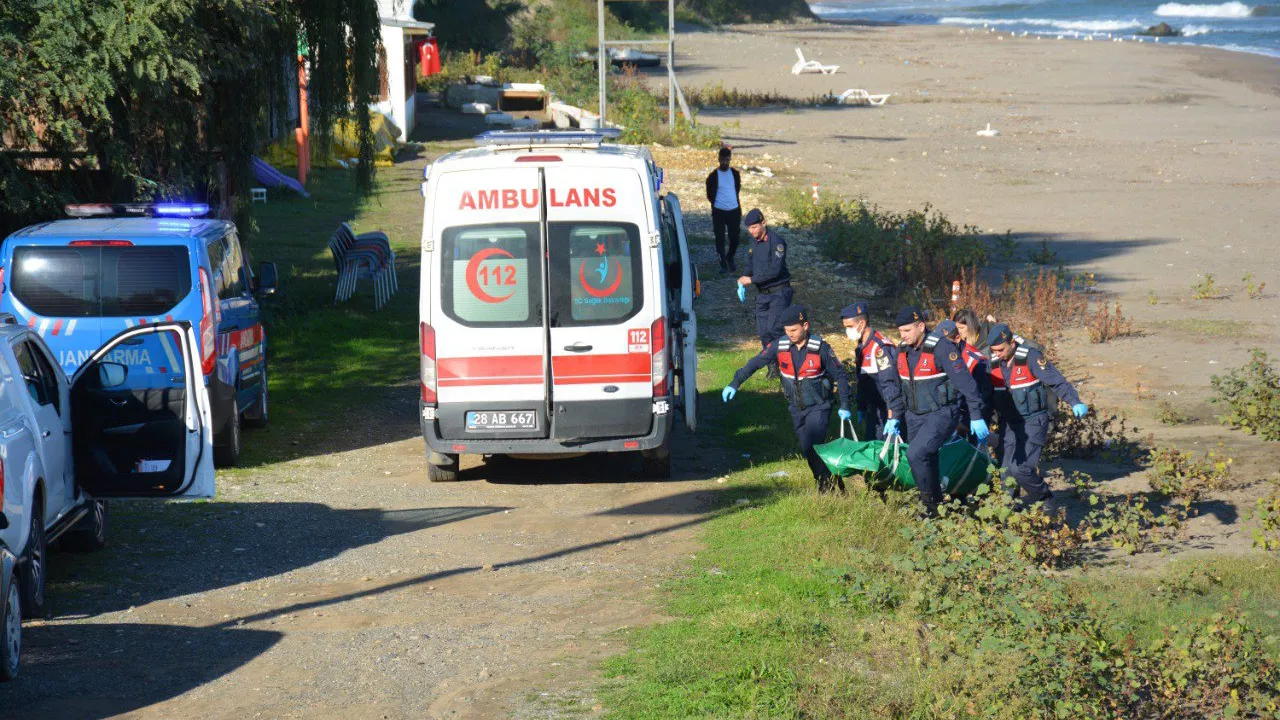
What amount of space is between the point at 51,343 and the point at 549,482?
4.15 m

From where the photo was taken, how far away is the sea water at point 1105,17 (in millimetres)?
85312

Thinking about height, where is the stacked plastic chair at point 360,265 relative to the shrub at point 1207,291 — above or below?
above

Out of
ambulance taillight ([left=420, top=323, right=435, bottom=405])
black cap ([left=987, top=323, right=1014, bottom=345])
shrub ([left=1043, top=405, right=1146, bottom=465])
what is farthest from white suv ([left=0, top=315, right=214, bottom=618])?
shrub ([left=1043, top=405, right=1146, bottom=465])

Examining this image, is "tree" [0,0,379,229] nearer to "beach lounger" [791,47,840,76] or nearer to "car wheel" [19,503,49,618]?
"car wheel" [19,503,49,618]

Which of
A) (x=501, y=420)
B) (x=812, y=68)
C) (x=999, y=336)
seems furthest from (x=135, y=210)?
(x=812, y=68)

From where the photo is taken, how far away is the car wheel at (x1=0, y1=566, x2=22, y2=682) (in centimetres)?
672

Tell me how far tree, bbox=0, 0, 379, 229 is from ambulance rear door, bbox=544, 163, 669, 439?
474 centimetres

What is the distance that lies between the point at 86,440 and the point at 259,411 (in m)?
4.40

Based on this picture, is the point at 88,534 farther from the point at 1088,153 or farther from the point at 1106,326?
the point at 1088,153

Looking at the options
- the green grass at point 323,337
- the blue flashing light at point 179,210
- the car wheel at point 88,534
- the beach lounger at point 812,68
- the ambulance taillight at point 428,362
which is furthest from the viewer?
the beach lounger at point 812,68

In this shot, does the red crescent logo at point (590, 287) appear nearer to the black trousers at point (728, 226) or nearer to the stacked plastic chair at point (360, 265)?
the stacked plastic chair at point (360, 265)

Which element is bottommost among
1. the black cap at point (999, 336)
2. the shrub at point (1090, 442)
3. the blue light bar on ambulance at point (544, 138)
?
the shrub at point (1090, 442)

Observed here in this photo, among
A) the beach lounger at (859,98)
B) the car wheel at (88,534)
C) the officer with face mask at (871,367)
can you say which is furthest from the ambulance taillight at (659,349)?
the beach lounger at (859,98)

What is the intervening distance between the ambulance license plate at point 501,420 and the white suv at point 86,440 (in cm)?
235
